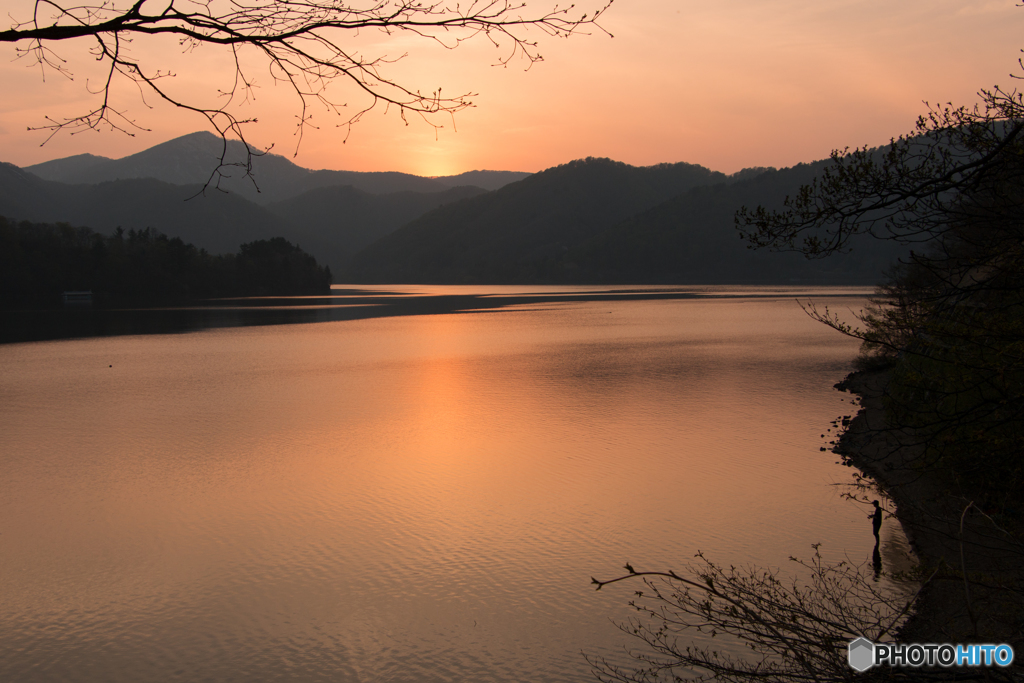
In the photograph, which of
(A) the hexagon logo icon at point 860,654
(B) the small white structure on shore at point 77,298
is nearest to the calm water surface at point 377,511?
(A) the hexagon logo icon at point 860,654

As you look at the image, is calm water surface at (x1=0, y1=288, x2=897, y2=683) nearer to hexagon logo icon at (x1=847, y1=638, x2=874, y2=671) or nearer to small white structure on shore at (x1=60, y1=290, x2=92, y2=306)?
hexagon logo icon at (x1=847, y1=638, x2=874, y2=671)

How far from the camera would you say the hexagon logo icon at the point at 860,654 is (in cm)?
477

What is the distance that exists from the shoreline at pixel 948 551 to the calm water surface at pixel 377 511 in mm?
948

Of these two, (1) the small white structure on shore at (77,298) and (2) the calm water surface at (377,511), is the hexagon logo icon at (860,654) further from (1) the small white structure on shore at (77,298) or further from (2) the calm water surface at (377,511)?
(1) the small white structure on shore at (77,298)

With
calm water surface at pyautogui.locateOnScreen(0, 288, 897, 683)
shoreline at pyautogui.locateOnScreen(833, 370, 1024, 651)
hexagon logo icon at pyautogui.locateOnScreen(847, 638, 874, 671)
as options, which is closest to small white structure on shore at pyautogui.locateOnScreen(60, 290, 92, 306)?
calm water surface at pyautogui.locateOnScreen(0, 288, 897, 683)

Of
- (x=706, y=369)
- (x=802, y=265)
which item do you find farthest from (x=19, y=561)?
(x=802, y=265)

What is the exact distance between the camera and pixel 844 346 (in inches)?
1656

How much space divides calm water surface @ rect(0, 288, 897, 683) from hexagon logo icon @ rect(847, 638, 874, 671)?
373 centimetres

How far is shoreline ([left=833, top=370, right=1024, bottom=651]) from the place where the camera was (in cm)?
513

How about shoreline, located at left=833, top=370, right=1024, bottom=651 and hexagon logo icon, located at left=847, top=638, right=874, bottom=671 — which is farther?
shoreline, located at left=833, top=370, right=1024, bottom=651

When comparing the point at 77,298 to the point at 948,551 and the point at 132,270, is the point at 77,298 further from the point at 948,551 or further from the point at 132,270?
the point at 948,551

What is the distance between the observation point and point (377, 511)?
13.6m

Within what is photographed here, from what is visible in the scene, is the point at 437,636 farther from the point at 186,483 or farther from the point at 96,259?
the point at 96,259

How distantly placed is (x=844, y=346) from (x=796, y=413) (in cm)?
2232
